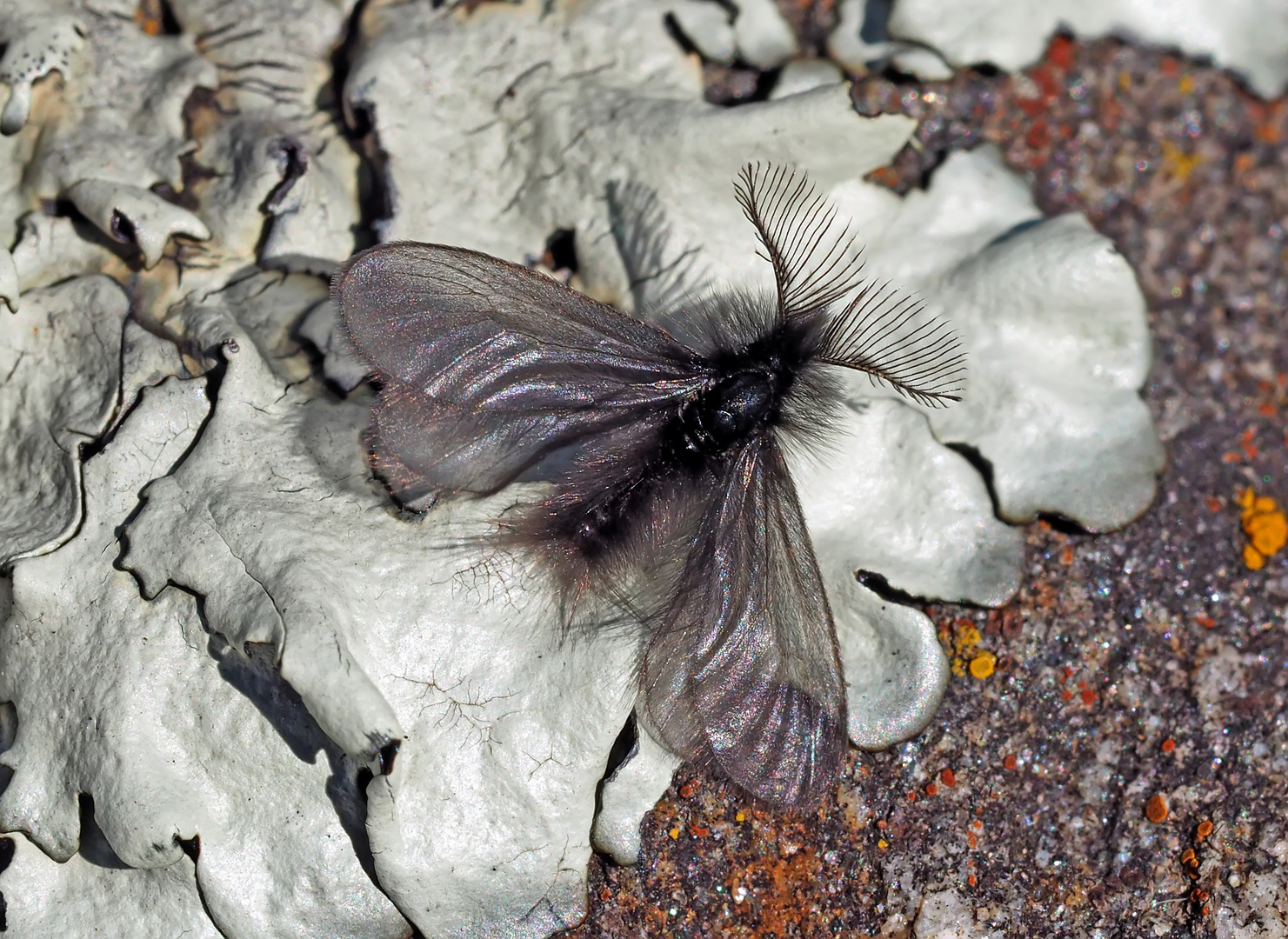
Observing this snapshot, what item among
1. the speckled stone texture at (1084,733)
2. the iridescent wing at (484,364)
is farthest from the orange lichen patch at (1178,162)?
the iridescent wing at (484,364)

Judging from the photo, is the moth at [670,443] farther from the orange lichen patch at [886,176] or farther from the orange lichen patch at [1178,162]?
the orange lichen patch at [1178,162]

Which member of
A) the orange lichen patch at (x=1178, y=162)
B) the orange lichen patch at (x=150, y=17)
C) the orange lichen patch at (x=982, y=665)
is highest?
the orange lichen patch at (x=150, y=17)

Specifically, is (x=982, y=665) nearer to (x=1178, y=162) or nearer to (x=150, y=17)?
(x=1178, y=162)

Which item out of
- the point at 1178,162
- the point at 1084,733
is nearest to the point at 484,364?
the point at 1084,733

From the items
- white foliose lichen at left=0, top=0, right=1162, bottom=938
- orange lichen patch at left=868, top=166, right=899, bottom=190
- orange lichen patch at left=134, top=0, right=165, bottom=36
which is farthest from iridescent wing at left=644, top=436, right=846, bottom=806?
orange lichen patch at left=134, top=0, right=165, bottom=36

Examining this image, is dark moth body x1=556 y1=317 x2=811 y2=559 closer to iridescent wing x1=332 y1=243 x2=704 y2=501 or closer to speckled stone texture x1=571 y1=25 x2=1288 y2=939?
iridescent wing x1=332 y1=243 x2=704 y2=501

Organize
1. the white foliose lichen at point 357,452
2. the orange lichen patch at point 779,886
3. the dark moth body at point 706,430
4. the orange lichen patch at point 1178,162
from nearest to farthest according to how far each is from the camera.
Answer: the white foliose lichen at point 357,452 < the dark moth body at point 706,430 < the orange lichen patch at point 779,886 < the orange lichen patch at point 1178,162

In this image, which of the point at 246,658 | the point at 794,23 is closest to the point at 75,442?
the point at 246,658

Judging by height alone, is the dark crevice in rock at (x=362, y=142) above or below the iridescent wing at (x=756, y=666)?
above

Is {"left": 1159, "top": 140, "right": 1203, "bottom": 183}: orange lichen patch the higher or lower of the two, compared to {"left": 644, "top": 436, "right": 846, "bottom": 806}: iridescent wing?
higher
